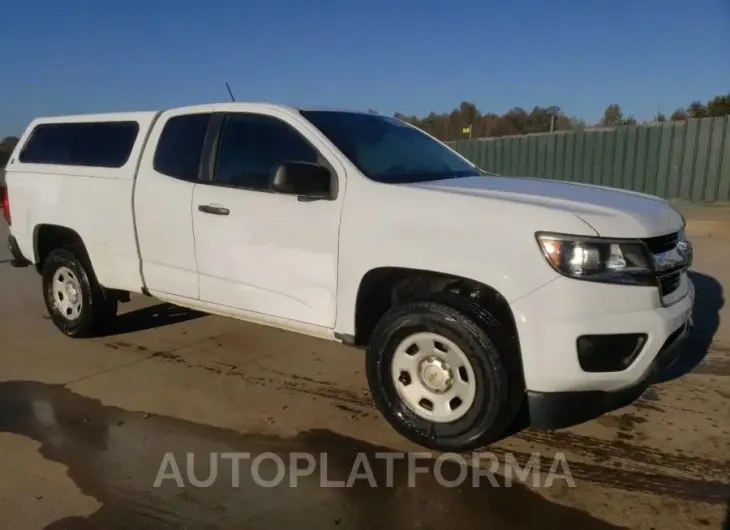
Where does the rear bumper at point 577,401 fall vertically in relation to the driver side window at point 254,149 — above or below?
below

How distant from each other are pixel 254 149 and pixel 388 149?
914 mm

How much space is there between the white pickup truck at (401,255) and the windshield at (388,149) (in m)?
0.02

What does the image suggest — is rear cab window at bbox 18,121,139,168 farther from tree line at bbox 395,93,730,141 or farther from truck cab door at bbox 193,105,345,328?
tree line at bbox 395,93,730,141

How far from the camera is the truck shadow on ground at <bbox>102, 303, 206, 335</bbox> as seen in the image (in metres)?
5.81

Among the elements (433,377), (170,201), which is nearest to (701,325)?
(433,377)

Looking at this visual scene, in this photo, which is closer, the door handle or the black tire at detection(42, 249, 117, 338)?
the door handle

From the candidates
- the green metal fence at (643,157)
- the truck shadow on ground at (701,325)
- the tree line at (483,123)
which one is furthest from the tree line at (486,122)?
the truck shadow on ground at (701,325)

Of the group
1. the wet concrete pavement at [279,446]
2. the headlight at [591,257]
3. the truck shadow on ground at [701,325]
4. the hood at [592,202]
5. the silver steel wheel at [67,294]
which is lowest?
the wet concrete pavement at [279,446]

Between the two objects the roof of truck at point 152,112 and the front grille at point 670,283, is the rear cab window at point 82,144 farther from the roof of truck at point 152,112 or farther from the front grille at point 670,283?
the front grille at point 670,283

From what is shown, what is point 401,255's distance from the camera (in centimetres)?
332

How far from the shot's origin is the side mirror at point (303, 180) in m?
3.53

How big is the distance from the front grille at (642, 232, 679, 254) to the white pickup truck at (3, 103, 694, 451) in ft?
0.05

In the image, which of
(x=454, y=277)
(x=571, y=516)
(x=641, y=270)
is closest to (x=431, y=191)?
(x=454, y=277)

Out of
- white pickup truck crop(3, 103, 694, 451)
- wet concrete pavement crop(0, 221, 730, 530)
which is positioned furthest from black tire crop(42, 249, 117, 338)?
wet concrete pavement crop(0, 221, 730, 530)
